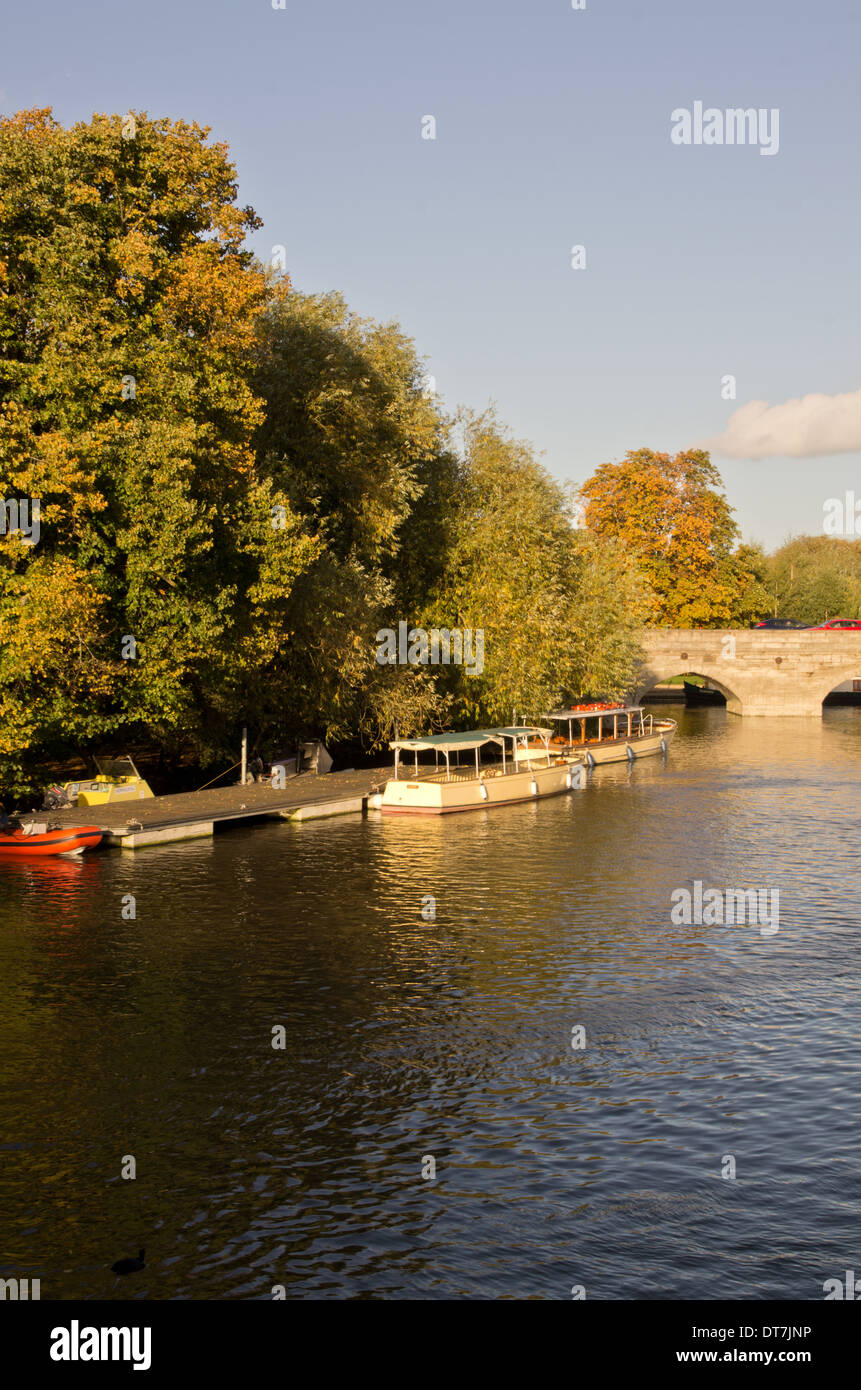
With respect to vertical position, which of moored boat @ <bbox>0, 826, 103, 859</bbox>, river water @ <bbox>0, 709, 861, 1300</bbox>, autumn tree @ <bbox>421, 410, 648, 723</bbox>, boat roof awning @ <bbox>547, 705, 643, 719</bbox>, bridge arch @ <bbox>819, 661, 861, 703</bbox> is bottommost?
river water @ <bbox>0, 709, 861, 1300</bbox>

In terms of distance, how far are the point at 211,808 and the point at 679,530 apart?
8250 cm

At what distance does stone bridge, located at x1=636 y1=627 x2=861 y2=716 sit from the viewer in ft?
344

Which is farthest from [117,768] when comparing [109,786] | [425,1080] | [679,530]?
[679,530]

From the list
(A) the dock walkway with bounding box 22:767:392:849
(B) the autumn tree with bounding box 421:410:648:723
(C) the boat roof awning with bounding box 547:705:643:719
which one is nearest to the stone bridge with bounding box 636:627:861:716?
(C) the boat roof awning with bounding box 547:705:643:719

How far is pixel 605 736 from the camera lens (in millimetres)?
80812

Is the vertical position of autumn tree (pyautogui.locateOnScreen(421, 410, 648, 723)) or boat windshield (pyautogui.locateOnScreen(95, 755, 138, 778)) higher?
autumn tree (pyautogui.locateOnScreen(421, 410, 648, 723))

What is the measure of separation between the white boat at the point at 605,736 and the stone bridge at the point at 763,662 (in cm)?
2140

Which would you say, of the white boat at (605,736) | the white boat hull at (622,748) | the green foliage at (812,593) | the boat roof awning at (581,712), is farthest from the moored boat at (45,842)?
the green foliage at (812,593)

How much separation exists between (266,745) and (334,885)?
866 inches

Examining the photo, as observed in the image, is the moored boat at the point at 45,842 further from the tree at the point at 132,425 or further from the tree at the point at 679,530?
the tree at the point at 679,530

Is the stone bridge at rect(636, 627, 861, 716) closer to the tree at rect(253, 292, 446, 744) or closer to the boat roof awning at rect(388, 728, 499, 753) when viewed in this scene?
the tree at rect(253, 292, 446, 744)

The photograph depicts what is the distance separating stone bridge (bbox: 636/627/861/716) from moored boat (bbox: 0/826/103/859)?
69982mm

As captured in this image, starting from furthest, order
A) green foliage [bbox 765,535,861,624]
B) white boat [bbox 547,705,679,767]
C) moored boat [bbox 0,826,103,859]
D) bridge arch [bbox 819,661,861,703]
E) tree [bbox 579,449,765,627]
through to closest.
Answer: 1. green foliage [bbox 765,535,861,624]
2. tree [bbox 579,449,765,627]
3. bridge arch [bbox 819,661,861,703]
4. white boat [bbox 547,705,679,767]
5. moored boat [bbox 0,826,103,859]

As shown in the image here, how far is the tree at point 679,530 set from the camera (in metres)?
120
